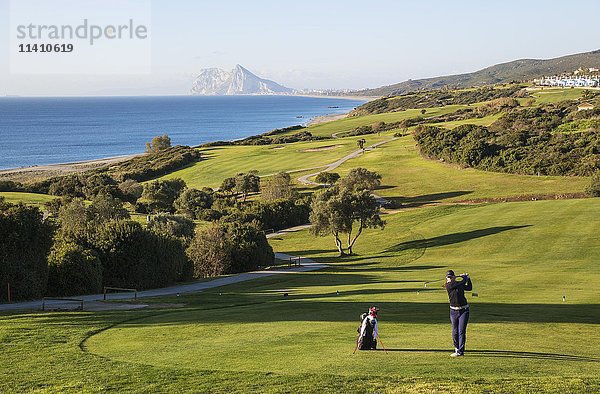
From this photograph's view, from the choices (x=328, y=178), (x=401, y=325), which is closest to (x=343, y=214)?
(x=401, y=325)

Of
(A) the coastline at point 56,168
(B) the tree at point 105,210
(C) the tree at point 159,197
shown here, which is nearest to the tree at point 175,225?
(B) the tree at point 105,210

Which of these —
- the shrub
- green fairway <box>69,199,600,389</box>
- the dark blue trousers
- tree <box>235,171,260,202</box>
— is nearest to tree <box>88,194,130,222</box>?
the shrub

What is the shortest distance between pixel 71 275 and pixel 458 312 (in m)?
24.0

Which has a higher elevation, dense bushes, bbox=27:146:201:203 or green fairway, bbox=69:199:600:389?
dense bushes, bbox=27:146:201:203

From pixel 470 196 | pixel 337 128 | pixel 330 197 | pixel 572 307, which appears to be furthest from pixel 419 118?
pixel 572 307

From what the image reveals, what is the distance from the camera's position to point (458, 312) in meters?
15.2

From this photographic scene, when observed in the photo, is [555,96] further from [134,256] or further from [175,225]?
[134,256]

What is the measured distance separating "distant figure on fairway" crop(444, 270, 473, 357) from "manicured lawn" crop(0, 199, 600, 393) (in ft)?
1.13

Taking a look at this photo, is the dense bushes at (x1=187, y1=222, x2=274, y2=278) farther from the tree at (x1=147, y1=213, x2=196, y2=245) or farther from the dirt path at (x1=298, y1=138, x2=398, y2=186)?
the dirt path at (x1=298, y1=138, x2=398, y2=186)

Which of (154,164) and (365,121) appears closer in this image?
(154,164)

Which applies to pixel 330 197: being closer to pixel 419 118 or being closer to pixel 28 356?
pixel 28 356

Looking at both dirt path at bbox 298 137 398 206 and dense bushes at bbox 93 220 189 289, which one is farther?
dirt path at bbox 298 137 398 206

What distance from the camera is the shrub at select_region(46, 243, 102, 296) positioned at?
33656mm

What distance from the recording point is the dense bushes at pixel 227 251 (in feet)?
155
